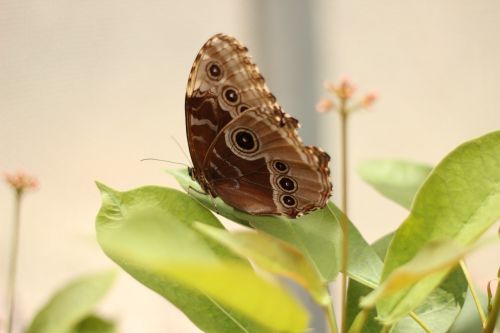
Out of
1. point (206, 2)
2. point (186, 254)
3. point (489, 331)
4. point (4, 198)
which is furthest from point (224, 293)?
point (206, 2)

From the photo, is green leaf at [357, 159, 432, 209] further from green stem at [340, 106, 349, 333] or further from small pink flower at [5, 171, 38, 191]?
small pink flower at [5, 171, 38, 191]

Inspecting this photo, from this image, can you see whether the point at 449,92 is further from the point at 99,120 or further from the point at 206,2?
the point at 99,120

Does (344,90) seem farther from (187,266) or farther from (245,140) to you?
(187,266)

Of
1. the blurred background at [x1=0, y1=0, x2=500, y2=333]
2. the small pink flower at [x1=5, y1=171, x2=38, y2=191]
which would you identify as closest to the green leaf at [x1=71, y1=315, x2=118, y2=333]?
the small pink flower at [x1=5, y1=171, x2=38, y2=191]

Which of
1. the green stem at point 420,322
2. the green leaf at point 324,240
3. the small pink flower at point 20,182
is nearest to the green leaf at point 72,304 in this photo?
the small pink flower at point 20,182

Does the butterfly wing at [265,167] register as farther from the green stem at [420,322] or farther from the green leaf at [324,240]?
the green stem at [420,322]

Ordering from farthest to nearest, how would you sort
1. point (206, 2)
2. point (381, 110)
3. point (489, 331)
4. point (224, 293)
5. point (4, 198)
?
point (381, 110) → point (206, 2) → point (4, 198) → point (489, 331) → point (224, 293)

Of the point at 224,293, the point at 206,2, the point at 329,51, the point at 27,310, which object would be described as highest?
the point at 206,2
